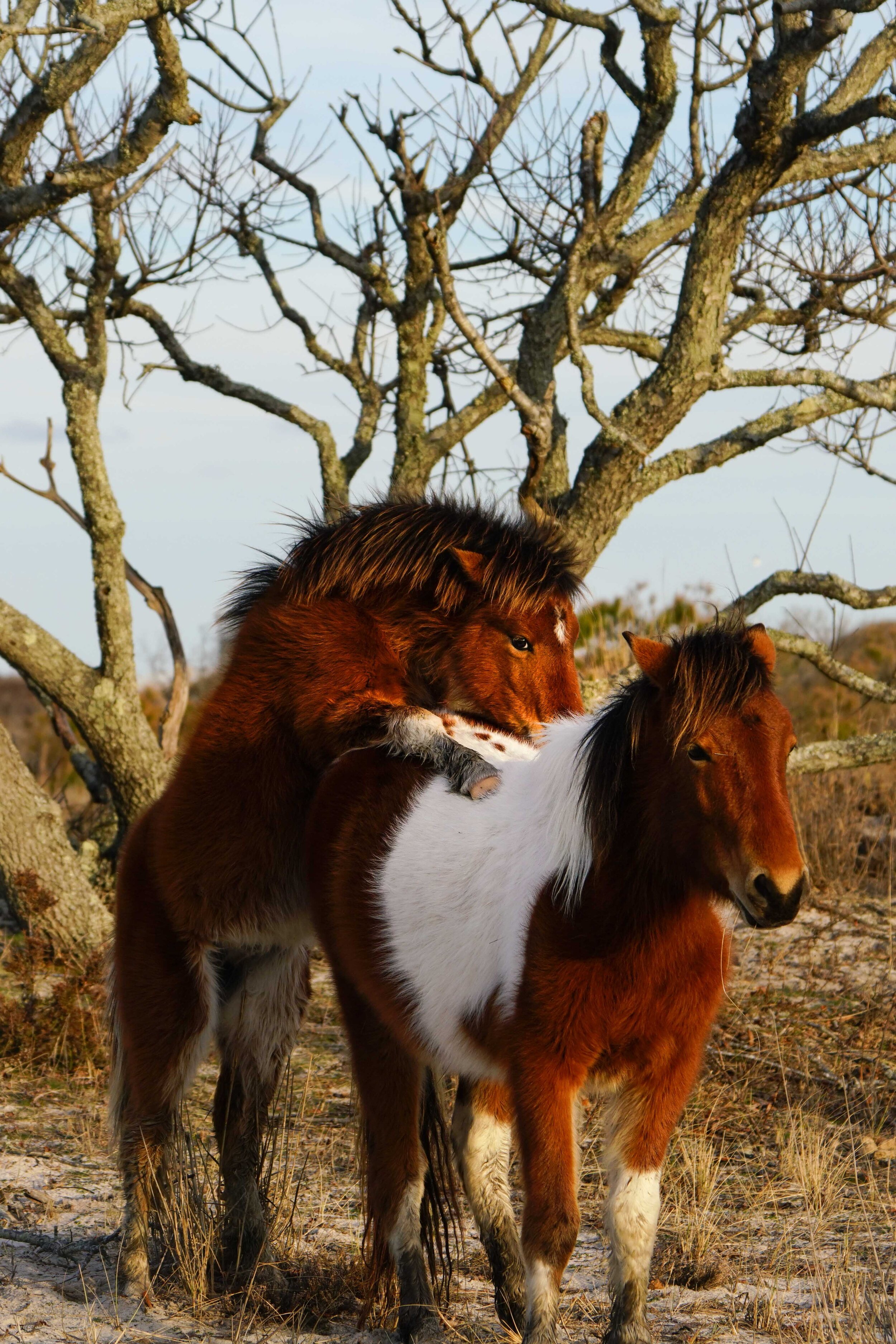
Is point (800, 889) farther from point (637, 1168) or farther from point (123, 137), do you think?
point (123, 137)

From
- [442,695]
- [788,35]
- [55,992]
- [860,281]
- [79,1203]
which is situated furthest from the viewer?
[860,281]

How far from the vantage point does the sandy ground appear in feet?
10.6

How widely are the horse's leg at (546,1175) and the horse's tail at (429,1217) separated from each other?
29.6 inches

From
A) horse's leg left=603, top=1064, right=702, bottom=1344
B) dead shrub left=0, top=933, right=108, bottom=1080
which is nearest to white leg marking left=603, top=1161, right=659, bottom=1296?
horse's leg left=603, top=1064, right=702, bottom=1344

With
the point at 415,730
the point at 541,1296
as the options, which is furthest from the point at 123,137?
the point at 541,1296

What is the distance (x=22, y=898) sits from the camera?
6656mm

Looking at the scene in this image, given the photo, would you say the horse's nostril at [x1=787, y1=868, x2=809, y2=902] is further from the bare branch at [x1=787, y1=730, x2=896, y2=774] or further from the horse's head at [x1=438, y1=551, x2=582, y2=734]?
the bare branch at [x1=787, y1=730, x2=896, y2=774]

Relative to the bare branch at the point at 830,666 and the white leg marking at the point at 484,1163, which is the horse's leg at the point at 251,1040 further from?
the bare branch at the point at 830,666

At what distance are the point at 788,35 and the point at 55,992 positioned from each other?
5.55 m

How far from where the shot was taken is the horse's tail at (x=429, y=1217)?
3232 millimetres

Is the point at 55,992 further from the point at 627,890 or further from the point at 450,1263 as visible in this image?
the point at 627,890

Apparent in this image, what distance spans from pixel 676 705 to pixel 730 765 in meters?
0.16

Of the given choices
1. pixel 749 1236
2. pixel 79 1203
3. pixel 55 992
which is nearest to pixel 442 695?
pixel 749 1236

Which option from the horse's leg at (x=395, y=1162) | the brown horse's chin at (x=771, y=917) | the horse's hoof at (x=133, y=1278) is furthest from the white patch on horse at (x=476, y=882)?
the horse's hoof at (x=133, y=1278)
